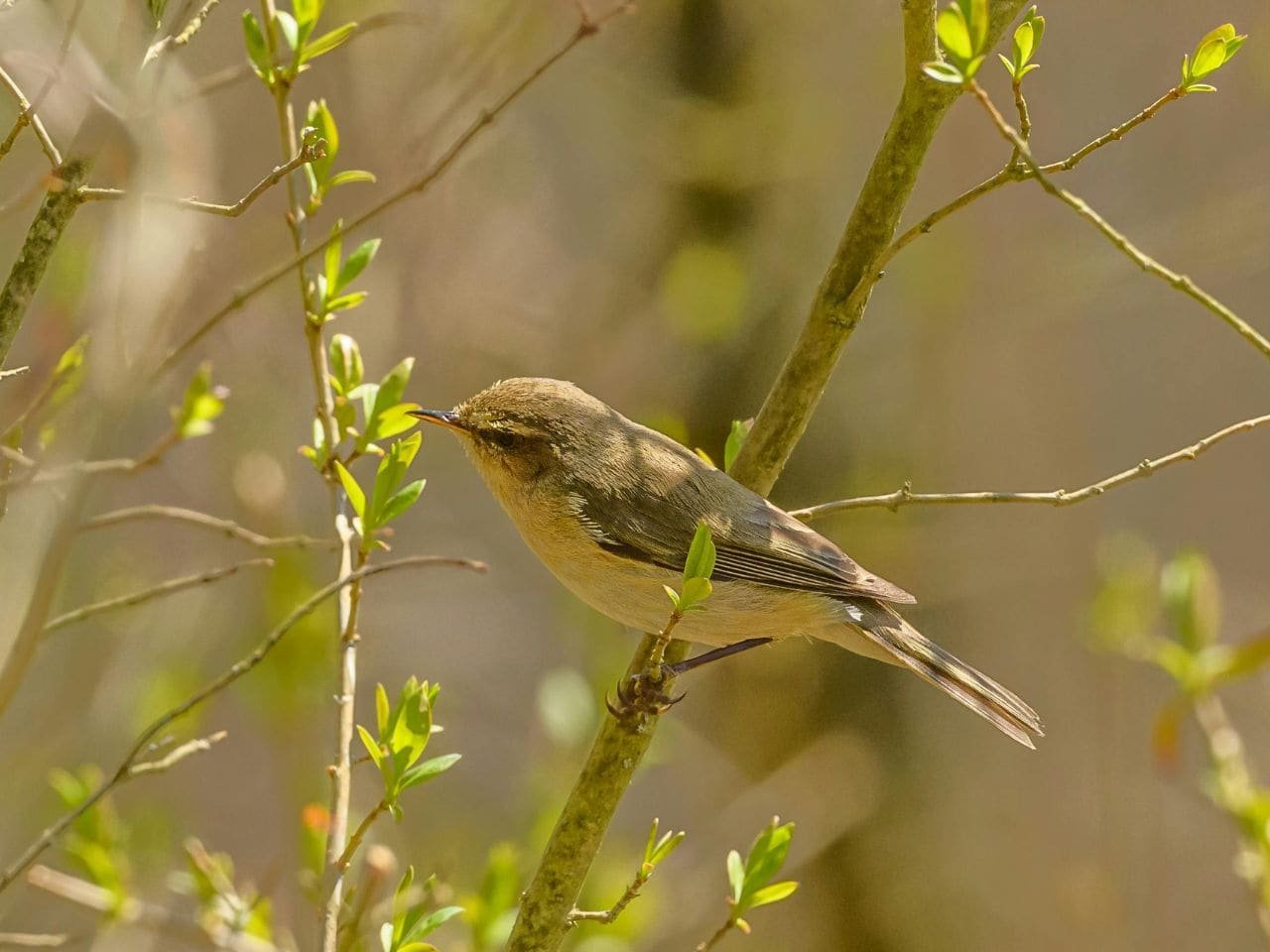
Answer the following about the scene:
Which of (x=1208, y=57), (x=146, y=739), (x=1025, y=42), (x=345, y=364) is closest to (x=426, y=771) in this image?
(x=146, y=739)

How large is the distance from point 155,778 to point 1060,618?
511 centimetres

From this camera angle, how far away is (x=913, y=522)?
586 cm

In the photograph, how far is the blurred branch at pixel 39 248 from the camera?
1.69 m

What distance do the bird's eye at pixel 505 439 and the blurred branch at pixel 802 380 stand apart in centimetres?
82

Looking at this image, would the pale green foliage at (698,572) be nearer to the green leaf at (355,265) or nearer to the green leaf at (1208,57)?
the green leaf at (355,265)

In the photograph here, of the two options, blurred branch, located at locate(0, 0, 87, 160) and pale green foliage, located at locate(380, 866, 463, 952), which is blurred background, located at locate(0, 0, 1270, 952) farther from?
blurred branch, located at locate(0, 0, 87, 160)

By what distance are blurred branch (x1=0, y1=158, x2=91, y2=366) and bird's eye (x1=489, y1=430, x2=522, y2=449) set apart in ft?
5.49

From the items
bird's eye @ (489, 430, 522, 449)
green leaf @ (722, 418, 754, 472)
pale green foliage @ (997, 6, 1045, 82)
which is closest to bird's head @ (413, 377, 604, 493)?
bird's eye @ (489, 430, 522, 449)

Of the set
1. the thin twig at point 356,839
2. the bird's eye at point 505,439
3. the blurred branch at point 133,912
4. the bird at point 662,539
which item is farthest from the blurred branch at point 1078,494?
the blurred branch at point 133,912

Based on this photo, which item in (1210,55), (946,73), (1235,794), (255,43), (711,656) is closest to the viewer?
(946,73)

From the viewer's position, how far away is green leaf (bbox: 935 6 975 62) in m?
1.84

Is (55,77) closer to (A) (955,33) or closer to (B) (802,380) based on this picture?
(A) (955,33)

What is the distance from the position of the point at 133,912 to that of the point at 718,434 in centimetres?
349

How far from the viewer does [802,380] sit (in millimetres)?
2619
